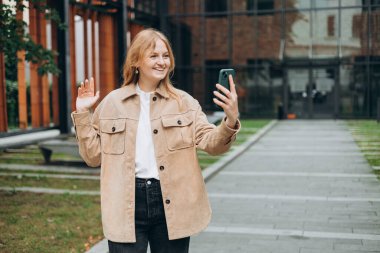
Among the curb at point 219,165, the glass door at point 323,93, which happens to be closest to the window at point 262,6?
the glass door at point 323,93

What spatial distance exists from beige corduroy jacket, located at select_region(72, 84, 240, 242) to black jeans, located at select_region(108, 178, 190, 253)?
0.05 meters

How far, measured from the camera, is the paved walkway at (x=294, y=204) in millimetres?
5902

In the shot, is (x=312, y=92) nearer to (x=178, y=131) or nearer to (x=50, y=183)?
(x=50, y=183)

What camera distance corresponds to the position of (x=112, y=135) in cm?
307

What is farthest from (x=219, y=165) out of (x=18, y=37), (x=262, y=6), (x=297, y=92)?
(x=262, y=6)

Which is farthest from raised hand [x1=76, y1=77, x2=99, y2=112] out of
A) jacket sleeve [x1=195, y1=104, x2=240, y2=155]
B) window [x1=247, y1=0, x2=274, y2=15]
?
window [x1=247, y1=0, x2=274, y2=15]

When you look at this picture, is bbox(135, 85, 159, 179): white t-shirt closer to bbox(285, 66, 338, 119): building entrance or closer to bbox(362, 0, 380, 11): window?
bbox(285, 66, 338, 119): building entrance

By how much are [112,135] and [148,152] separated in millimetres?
224

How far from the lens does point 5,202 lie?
316 inches

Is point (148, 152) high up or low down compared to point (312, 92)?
up

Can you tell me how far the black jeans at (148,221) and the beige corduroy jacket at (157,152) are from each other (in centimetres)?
5

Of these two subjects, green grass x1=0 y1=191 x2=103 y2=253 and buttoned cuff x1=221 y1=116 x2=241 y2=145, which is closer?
buttoned cuff x1=221 y1=116 x2=241 y2=145

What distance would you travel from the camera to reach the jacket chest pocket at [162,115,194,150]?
3031 millimetres

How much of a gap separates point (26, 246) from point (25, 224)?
98cm
